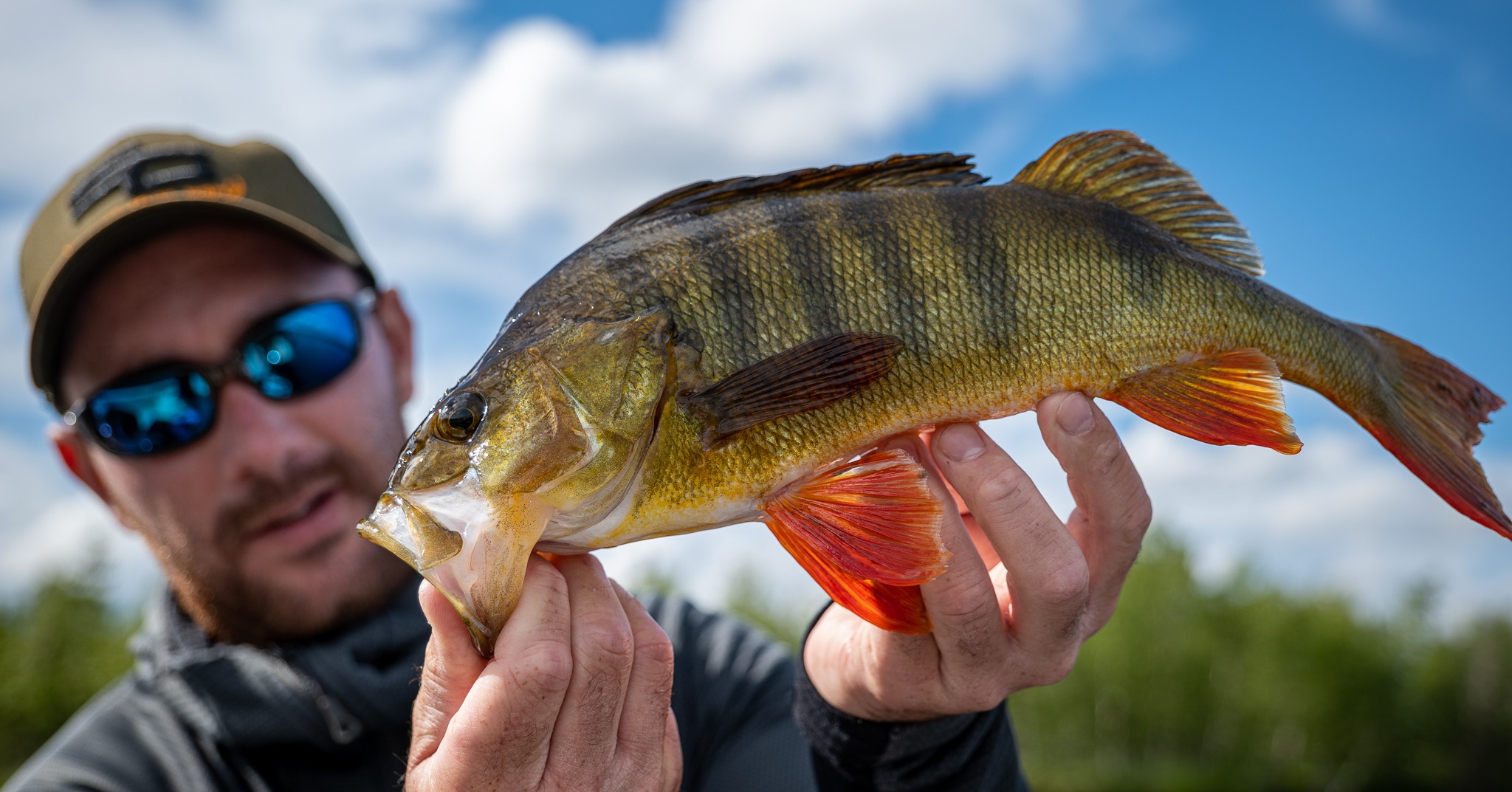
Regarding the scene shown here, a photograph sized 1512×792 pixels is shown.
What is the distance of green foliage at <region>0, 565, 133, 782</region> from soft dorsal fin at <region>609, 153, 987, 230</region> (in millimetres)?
16013

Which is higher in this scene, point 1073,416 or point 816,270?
point 816,270

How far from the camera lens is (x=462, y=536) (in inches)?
75.2

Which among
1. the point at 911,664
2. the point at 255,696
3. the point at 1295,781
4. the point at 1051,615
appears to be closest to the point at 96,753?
the point at 255,696

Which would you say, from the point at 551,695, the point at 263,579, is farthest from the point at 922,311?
the point at 263,579

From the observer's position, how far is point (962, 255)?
2.29m

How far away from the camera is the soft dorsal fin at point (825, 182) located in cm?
235

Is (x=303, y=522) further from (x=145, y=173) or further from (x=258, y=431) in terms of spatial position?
(x=145, y=173)

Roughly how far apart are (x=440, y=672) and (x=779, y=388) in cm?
100

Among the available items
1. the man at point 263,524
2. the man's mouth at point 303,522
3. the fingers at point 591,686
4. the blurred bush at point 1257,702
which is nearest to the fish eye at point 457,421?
the fingers at point 591,686

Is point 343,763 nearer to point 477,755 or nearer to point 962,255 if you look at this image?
point 477,755

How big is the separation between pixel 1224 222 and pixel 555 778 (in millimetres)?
2304

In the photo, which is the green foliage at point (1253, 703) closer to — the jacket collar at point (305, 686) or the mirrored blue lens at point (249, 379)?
the jacket collar at point (305, 686)

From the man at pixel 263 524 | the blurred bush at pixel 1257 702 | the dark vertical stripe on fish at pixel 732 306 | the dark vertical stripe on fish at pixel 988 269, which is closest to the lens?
the dark vertical stripe on fish at pixel 732 306

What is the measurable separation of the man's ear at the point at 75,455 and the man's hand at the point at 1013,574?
171 inches
